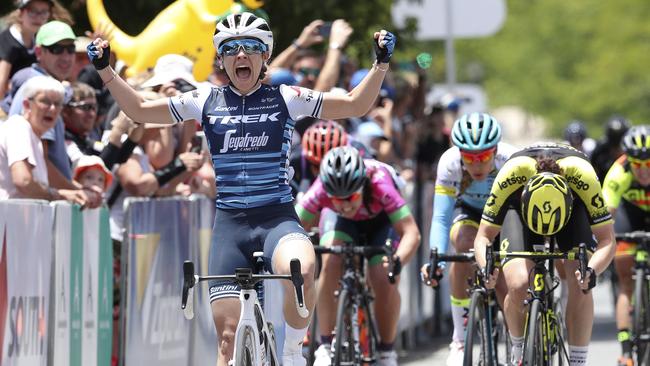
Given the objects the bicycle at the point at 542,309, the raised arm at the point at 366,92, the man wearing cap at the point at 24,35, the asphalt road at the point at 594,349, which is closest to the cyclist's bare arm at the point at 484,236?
the bicycle at the point at 542,309

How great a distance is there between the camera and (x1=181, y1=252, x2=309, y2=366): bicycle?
7863 millimetres

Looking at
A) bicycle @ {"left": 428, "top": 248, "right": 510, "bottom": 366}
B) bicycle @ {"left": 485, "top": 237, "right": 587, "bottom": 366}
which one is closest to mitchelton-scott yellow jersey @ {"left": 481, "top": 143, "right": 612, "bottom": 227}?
bicycle @ {"left": 485, "top": 237, "right": 587, "bottom": 366}

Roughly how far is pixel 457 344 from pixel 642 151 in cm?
310

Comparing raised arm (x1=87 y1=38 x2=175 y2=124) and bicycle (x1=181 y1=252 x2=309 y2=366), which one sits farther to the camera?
raised arm (x1=87 y1=38 x2=175 y2=124)

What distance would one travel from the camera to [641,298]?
1220cm

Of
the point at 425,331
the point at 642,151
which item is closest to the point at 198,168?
the point at 642,151

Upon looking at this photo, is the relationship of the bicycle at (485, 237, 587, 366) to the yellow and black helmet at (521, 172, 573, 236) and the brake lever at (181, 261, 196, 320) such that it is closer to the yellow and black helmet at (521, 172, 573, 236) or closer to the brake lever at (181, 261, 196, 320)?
the yellow and black helmet at (521, 172, 573, 236)

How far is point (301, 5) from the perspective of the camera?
18.4 m

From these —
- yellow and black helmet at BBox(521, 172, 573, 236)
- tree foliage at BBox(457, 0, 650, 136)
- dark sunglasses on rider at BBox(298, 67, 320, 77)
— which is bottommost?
yellow and black helmet at BBox(521, 172, 573, 236)

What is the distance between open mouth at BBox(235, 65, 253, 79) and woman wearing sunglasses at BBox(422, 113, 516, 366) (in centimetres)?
202

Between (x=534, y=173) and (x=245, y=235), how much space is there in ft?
6.24

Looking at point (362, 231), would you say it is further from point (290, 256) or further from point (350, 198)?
point (290, 256)

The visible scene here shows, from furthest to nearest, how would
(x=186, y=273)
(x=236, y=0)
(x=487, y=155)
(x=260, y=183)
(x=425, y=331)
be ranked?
1. (x=425, y=331)
2. (x=236, y=0)
3. (x=487, y=155)
4. (x=260, y=183)
5. (x=186, y=273)

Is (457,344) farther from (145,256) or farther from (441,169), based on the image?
(145,256)
